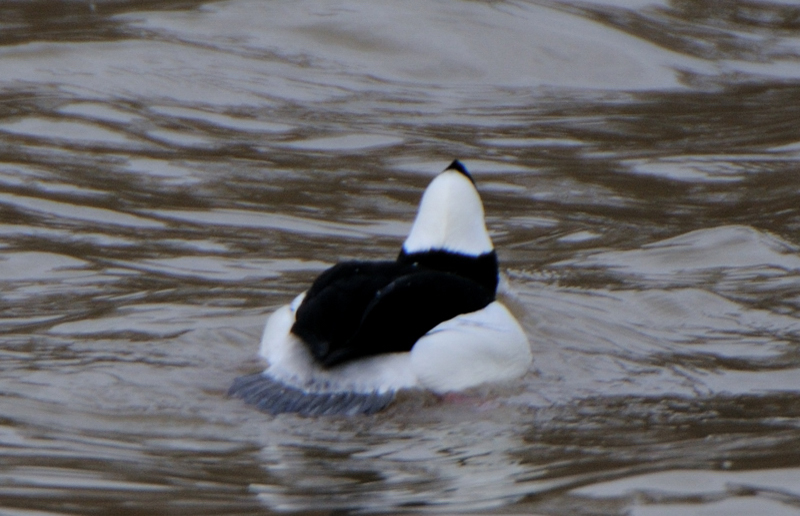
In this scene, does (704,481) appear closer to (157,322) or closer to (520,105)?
(157,322)

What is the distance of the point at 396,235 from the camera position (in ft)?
23.7

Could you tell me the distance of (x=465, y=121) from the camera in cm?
948

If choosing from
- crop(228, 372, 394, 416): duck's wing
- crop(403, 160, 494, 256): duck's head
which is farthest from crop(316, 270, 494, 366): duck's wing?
crop(403, 160, 494, 256): duck's head

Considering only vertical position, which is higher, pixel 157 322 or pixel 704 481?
pixel 704 481

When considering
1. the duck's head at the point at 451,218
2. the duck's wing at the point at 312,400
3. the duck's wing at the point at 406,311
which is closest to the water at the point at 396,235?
the duck's wing at the point at 312,400

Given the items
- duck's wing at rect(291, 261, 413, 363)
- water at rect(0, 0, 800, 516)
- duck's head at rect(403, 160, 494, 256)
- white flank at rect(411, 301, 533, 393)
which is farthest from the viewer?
duck's head at rect(403, 160, 494, 256)

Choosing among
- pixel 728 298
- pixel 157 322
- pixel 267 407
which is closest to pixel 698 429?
pixel 267 407

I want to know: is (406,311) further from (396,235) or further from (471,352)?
(396,235)

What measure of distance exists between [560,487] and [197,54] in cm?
758

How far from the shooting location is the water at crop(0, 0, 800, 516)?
12.3 ft

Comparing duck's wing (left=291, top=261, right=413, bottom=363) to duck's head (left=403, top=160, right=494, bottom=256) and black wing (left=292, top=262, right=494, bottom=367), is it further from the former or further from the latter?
duck's head (left=403, top=160, right=494, bottom=256)

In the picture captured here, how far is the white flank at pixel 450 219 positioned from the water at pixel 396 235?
614mm

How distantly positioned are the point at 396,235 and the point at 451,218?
6.95ft

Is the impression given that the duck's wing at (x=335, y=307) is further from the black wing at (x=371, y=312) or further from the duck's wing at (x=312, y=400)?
the duck's wing at (x=312, y=400)
